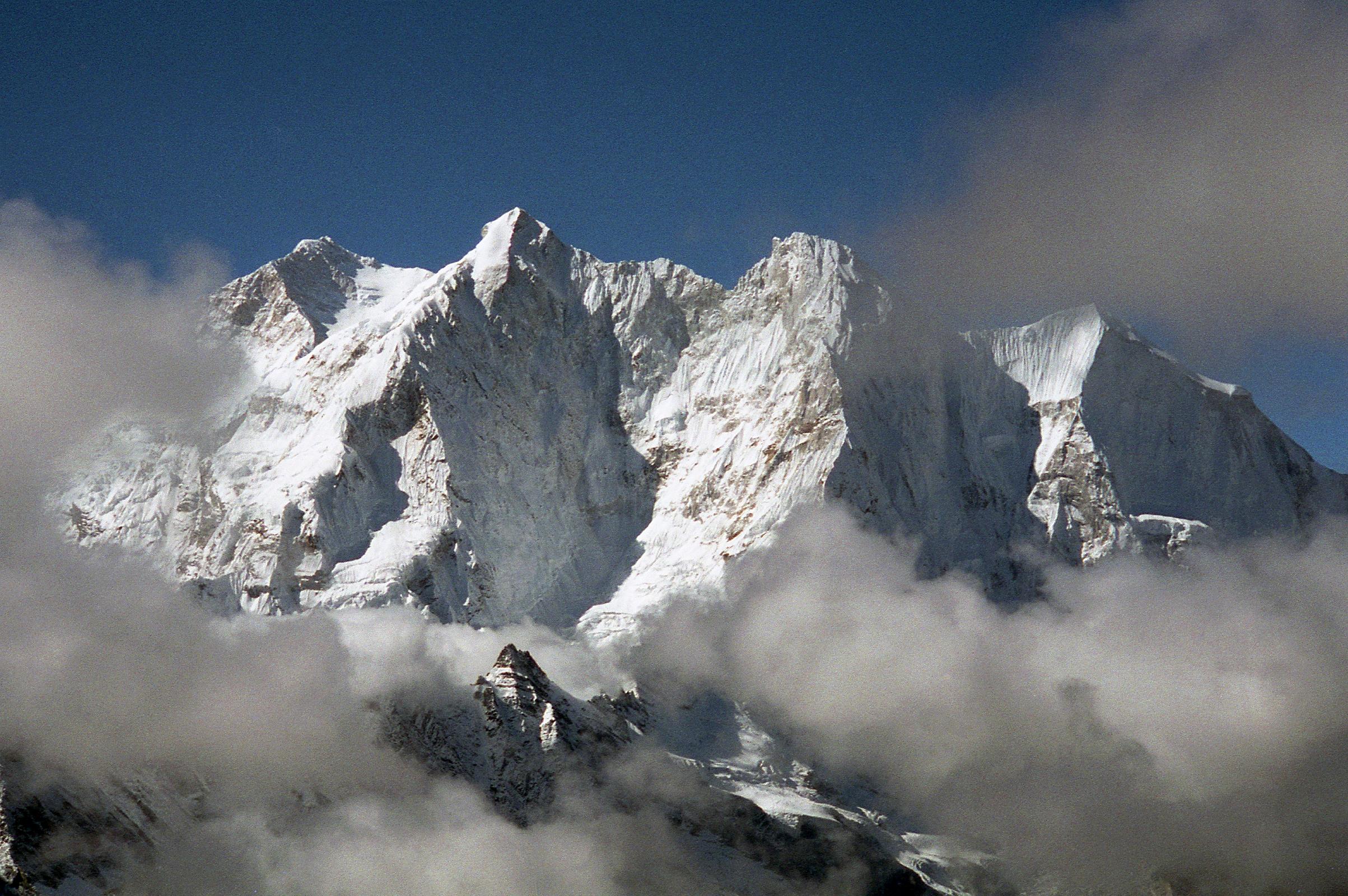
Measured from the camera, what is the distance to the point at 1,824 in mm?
195625

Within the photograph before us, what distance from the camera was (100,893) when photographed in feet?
648

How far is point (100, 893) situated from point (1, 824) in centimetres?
1145
